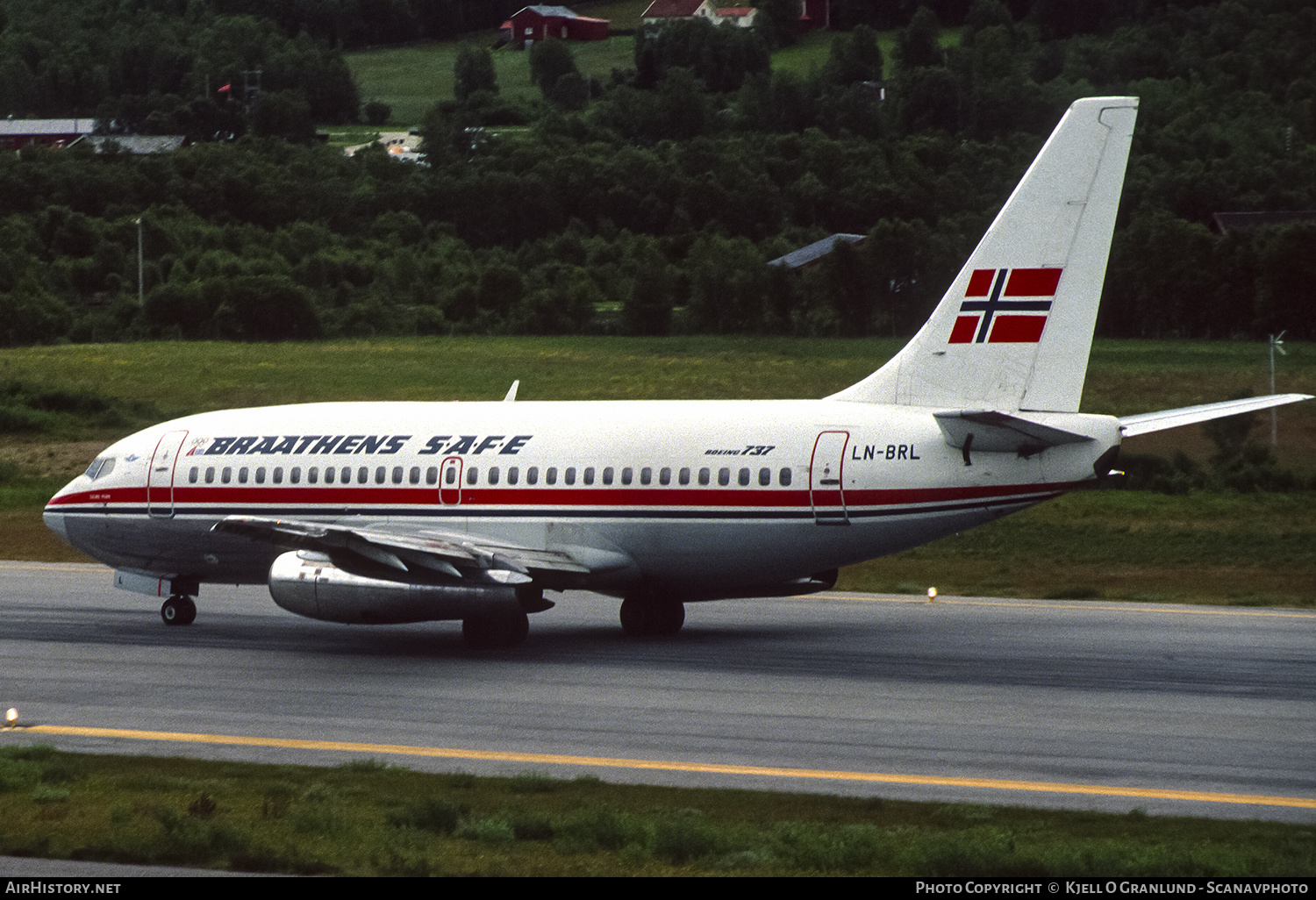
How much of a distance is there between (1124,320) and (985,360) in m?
45.1

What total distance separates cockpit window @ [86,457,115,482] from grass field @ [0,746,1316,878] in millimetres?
16051

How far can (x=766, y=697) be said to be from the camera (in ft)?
84.7

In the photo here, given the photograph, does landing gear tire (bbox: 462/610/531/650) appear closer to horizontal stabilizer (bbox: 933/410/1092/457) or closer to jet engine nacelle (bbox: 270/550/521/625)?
jet engine nacelle (bbox: 270/550/521/625)

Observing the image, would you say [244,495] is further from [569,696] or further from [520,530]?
[569,696]

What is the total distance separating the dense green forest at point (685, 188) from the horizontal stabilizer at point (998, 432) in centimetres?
4052

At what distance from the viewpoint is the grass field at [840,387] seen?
4138cm

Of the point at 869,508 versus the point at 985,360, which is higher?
the point at 985,360

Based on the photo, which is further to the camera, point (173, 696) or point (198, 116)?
point (198, 116)

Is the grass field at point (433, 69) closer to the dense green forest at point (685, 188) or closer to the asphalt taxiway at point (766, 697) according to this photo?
the dense green forest at point (685, 188)

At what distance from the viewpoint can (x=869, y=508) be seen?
2930 cm

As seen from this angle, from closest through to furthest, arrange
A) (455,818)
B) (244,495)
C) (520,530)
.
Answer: (455,818)
(520,530)
(244,495)

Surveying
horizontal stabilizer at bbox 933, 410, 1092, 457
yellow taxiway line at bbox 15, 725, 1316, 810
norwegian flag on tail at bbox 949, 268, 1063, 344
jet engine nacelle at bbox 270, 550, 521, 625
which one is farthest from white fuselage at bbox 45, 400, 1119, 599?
yellow taxiway line at bbox 15, 725, 1316, 810

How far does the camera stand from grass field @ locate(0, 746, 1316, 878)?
1587cm

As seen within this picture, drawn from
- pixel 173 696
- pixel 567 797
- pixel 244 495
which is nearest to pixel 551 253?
pixel 244 495
